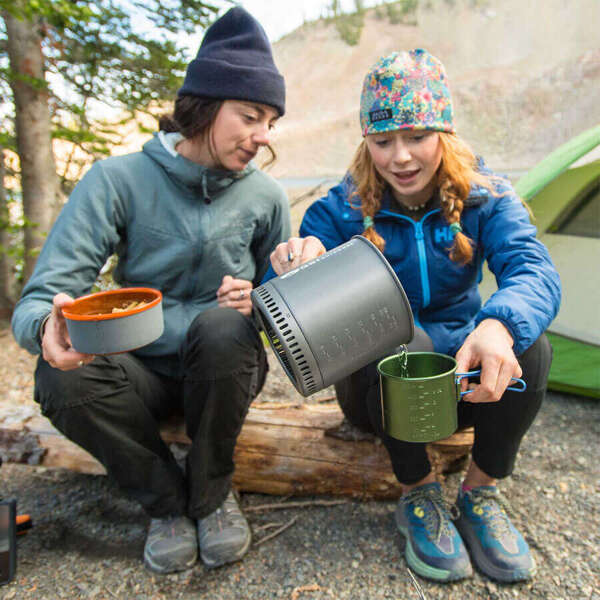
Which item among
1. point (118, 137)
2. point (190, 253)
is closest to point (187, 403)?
point (190, 253)

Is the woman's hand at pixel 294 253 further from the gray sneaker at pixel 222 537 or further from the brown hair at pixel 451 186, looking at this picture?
the gray sneaker at pixel 222 537

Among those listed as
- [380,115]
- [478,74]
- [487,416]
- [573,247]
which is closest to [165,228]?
[380,115]

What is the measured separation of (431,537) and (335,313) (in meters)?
0.71

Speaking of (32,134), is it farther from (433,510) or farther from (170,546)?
(433,510)

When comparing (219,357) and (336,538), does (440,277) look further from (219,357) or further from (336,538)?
(336,538)

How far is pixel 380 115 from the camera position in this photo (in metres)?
1.48

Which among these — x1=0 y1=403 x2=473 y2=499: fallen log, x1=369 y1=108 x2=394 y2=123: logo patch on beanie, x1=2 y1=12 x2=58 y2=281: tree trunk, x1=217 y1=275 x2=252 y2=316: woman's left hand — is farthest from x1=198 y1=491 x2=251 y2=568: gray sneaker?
x1=2 y1=12 x2=58 y2=281: tree trunk

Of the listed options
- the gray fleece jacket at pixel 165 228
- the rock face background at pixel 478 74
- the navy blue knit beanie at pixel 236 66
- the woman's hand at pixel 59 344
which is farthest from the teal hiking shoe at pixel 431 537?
the rock face background at pixel 478 74

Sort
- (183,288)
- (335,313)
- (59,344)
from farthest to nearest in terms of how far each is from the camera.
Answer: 1. (183,288)
2. (59,344)
3. (335,313)

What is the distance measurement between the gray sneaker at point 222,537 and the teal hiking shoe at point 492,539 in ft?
1.94

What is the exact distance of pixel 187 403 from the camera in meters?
1.51

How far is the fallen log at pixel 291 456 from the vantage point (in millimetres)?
1716

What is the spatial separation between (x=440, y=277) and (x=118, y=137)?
7.74 feet

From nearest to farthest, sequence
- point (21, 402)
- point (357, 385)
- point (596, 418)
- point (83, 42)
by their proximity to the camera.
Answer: point (357, 385) < point (596, 418) < point (21, 402) < point (83, 42)
